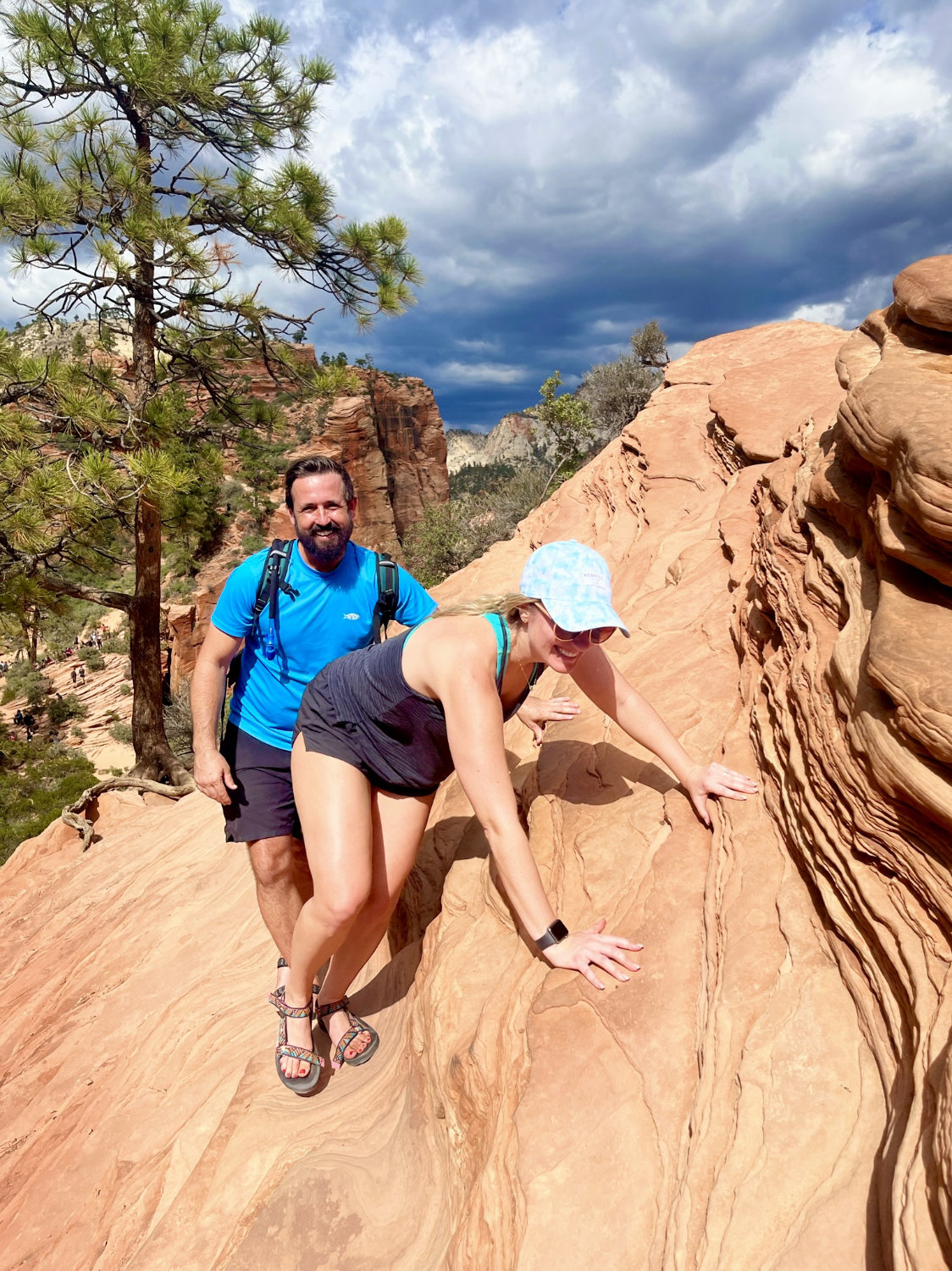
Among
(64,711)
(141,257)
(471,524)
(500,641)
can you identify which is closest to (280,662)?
(500,641)

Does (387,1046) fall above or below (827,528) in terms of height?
below

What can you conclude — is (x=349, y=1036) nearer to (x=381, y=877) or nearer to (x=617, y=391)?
(x=381, y=877)

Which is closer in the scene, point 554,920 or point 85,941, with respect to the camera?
point 554,920

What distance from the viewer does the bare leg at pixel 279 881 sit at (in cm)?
284

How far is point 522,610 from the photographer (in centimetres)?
222

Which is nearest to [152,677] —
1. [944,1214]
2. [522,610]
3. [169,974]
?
[169,974]

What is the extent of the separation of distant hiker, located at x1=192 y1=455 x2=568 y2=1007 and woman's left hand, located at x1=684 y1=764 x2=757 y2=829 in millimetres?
682

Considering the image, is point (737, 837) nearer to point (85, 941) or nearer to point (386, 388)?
point (85, 941)

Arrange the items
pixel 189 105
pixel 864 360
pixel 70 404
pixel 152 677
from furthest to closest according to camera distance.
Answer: pixel 152 677, pixel 189 105, pixel 70 404, pixel 864 360

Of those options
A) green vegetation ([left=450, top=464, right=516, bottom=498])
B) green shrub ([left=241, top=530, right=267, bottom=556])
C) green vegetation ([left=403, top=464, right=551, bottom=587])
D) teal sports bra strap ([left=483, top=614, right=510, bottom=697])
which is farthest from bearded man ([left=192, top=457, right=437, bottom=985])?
green vegetation ([left=450, top=464, right=516, bottom=498])

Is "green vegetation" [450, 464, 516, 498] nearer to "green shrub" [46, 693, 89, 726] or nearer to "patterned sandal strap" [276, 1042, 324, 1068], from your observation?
"green shrub" [46, 693, 89, 726]

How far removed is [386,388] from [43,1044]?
1635 inches

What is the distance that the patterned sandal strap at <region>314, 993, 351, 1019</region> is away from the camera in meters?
2.79

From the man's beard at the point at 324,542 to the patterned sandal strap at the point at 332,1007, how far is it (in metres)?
1.70
